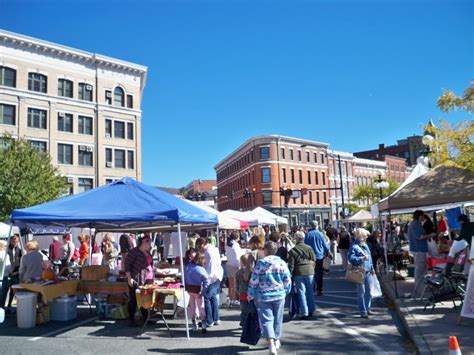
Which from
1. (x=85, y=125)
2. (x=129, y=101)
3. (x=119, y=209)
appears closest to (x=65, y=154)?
(x=85, y=125)

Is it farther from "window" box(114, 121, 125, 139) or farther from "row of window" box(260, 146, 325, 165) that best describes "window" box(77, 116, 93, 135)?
"row of window" box(260, 146, 325, 165)

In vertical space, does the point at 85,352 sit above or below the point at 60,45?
below

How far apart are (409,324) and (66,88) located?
3882 centimetres

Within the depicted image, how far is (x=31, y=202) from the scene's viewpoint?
1123 inches

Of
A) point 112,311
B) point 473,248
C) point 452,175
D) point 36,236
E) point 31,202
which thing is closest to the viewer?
point 473,248

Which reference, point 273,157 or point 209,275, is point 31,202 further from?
point 273,157

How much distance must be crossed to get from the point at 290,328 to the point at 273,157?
2219 inches

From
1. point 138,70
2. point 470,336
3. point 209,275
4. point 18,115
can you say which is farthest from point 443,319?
point 138,70

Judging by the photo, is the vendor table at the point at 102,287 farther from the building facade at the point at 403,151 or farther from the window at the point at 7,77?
the building facade at the point at 403,151

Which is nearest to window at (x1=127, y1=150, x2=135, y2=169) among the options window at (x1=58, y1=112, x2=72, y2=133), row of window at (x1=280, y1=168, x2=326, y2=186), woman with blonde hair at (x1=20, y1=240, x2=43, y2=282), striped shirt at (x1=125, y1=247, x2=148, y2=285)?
window at (x1=58, y1=112, x2=72, y2=133)

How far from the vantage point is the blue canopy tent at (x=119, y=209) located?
8.38m

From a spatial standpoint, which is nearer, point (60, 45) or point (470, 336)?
point (470, 336)

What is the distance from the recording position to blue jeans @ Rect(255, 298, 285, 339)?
6148 mm

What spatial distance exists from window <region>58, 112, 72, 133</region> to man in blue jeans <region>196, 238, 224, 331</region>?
3465 cm
